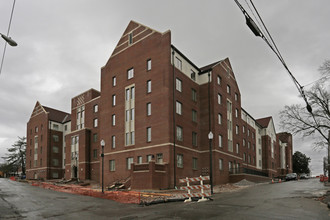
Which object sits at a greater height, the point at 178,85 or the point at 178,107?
the point at 178,85

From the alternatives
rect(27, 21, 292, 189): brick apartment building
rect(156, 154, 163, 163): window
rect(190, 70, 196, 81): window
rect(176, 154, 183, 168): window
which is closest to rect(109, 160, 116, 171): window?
rect(27, 21, 292, 189): brick apartment building

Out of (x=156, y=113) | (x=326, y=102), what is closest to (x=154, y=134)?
(x=156, y=113)

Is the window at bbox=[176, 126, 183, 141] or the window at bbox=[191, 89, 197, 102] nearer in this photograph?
the window at bbox=[176, 126, 183, 141]

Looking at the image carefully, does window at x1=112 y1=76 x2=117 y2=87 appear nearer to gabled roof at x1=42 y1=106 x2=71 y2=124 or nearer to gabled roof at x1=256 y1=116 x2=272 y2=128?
gabled roof at x1=42 y1=106 x2=71 y2=124

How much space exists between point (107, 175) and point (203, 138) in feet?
44.4

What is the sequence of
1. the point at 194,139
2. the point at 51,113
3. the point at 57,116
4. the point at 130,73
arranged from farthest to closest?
the point at 57,116, the point at 51,113, the point at 130,73, the point at 194,139

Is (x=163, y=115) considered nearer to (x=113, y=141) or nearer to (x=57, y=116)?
(x=113, y=141)

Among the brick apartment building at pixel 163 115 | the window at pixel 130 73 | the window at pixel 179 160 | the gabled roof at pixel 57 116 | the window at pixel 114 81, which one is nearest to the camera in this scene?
the brick apartment building at pixel 163 115

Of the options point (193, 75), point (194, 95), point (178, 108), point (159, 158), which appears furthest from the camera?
point (193, 75)

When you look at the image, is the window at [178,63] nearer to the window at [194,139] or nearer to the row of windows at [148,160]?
the window at [194,139]

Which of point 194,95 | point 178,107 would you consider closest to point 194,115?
point 194,95

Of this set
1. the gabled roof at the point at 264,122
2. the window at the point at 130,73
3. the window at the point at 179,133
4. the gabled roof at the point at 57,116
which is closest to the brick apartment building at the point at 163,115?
the window at the point at 130,73

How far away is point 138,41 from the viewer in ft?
129

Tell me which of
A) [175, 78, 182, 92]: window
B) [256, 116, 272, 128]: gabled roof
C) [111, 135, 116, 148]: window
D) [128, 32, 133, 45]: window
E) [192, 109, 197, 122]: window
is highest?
[128, 32, 133, 45]: window
